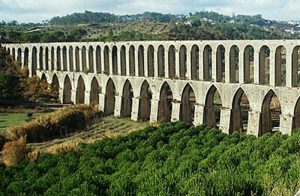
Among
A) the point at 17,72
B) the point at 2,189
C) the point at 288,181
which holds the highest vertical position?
the point at 17,72

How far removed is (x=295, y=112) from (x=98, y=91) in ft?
96.2

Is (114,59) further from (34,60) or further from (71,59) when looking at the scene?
(34,60)

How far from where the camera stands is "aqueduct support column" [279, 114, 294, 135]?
3858 cm

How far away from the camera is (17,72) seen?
246 feet

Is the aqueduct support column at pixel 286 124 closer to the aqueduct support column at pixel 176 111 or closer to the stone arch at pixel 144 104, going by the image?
the aqueduct support column at pixel 176 111

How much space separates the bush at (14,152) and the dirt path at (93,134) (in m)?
0.70

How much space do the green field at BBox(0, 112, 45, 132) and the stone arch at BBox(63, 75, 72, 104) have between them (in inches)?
473

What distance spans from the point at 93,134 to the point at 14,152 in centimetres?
1137

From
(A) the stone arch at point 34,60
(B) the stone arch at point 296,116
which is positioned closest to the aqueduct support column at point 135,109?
(B) the stone arch at point 296,116

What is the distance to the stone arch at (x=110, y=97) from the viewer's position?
2309 inches

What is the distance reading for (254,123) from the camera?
135ft

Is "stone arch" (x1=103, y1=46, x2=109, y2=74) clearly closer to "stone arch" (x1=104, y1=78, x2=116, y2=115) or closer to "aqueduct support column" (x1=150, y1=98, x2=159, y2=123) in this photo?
"stone arch" (x1=104, y1=78, x2=116, y2=115)

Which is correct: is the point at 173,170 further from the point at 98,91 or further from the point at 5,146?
the point at 98,91

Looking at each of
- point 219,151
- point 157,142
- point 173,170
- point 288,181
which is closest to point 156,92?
point 157,142
